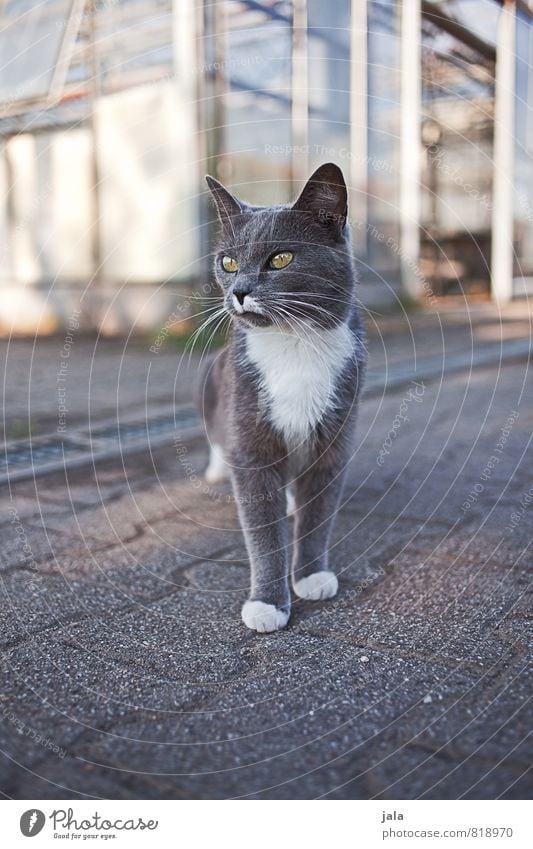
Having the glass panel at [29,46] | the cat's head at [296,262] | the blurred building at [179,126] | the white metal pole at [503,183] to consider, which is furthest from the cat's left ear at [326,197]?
the white metal pole at [503,183]

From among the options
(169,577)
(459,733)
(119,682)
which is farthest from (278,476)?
(459,733)

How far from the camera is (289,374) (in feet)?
7.86

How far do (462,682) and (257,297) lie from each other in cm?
115

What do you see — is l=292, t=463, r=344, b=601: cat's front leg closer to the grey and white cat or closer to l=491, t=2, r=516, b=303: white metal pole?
the grey and white cat

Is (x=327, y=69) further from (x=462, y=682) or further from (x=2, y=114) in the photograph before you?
(x=462, y=682)

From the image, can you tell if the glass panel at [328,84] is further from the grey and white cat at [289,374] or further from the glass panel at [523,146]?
the grey and white cat at [289,374]

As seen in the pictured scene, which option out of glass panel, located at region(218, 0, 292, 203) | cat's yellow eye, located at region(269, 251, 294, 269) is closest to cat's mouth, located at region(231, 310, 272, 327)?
cat's yellow eye, located at region(269, 251, 294, 269)

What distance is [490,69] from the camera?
1230 cm

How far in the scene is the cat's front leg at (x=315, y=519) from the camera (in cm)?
254

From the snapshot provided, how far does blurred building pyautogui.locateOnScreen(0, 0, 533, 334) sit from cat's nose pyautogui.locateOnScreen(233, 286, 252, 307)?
4.48 m

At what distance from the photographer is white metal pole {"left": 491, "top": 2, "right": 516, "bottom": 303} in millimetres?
12445

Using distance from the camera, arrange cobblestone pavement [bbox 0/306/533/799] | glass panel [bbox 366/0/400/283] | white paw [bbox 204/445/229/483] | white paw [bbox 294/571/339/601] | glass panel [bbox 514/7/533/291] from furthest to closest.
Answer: glass panel [bbox 514/7/533/291] < glass panel [bbox 366/0/400/283] < white paw [bbox 204/445/229/483] < white paw [bbox 294/571/339/601] < cobblestone pavement [bbox 0/306/533/799]

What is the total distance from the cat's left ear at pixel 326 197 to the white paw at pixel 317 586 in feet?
3.57

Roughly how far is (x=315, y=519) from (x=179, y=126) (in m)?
6.30
